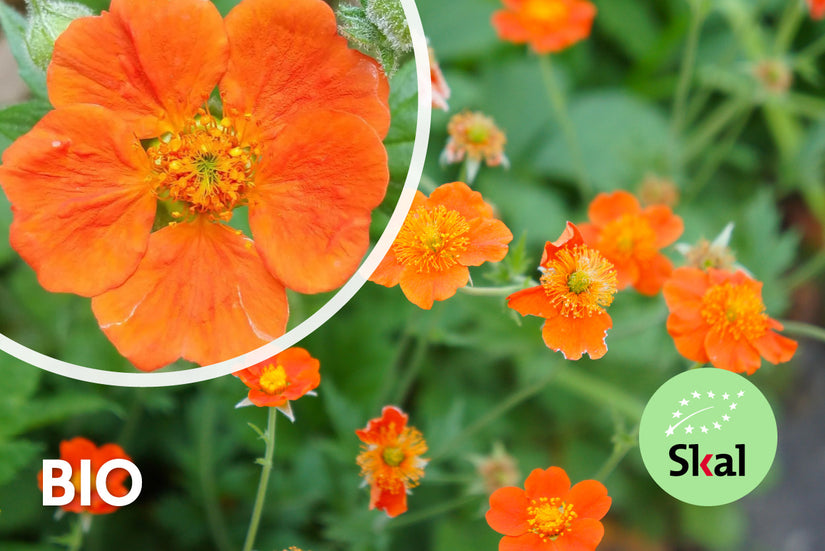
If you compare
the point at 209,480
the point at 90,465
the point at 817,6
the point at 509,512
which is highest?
the point at 817,6

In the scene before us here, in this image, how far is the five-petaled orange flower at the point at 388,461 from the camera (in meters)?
0.99

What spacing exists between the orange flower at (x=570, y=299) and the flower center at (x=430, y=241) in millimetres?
91

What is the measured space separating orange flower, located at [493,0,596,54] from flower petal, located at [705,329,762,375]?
960 millimetres

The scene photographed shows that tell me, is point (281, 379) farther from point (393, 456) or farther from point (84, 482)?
point (84, 482)

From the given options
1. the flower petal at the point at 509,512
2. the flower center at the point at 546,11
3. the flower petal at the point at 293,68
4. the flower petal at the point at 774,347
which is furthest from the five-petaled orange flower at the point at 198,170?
the flower center at the point at 546,11

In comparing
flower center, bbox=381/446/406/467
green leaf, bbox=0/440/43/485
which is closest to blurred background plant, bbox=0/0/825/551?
green leaf, bbox=0/440/43/485

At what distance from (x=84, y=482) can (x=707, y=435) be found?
2.77 feet

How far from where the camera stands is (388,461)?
0.99 meters

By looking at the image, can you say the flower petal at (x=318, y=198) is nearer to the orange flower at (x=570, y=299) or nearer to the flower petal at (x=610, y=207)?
the orange flower at (x=570, y=299)

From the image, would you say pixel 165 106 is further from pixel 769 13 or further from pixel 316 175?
pixel 769 13

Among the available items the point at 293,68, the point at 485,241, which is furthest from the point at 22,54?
the point at 485,241

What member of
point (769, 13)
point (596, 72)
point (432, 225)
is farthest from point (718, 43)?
point (432, 225)

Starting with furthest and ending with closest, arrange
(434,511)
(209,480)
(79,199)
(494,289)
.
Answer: (209,480) → (434,511) → (494,289) → (79,199)

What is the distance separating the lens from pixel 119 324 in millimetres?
879
